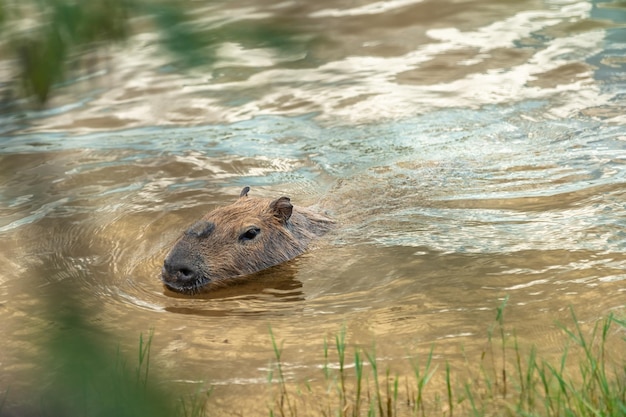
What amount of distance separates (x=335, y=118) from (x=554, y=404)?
6.19m

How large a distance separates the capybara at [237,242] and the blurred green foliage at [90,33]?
4.84 meters

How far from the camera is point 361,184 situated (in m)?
7.70

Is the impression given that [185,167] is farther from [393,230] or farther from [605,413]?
[605,413]

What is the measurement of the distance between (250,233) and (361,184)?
1.80 metres

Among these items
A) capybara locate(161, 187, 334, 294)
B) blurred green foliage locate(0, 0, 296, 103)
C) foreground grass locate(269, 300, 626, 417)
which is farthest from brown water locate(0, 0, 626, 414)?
foreground grass locate(269, 300, 626, 417)

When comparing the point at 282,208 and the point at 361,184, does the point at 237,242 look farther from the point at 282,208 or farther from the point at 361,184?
the point at 361,184

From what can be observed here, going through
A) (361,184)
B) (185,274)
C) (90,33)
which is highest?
(90,33)

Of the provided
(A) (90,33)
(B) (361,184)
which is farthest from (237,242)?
(A) (90,33)

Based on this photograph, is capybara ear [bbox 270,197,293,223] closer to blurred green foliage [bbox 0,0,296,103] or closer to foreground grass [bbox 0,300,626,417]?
foreground grass [bbox 0,300,626,417]

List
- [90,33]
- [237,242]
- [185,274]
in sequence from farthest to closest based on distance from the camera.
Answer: [237,242] → [185,274] → [90,33]

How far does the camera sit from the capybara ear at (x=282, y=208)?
620 centimetres

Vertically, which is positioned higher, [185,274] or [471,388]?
[471,388]

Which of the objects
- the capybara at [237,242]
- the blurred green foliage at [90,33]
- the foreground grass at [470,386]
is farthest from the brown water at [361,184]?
the foreground grass at [470,386]

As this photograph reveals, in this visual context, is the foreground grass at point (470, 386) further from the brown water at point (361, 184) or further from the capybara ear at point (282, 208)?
the capybara ear at point (282, 208)
